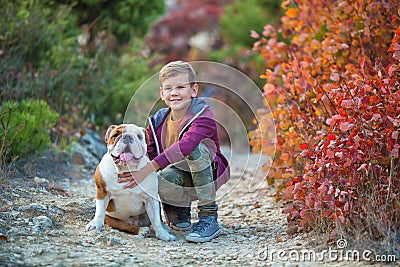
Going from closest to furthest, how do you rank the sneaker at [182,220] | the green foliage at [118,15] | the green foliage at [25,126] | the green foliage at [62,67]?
the sneaker at [182,220], the green foliage at [25,126], the green foliage at [62,67], the green foliage at [118,15]

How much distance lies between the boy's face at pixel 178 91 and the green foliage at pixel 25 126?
4.18 feet

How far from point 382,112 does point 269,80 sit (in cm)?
173

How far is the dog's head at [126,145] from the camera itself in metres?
3.44

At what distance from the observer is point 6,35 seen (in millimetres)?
5656

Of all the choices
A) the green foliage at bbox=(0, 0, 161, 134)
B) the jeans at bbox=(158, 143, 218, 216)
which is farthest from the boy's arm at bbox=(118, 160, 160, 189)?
the green foliage at bbox=(0, 0, 161, 134)

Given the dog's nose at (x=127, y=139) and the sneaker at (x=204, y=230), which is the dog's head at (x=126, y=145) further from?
the sneaker at (x=204, y=230)

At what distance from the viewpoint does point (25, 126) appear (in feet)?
15.6

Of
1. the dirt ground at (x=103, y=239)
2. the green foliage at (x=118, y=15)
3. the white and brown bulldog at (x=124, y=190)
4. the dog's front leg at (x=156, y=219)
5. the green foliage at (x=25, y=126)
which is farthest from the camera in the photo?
the green foliage at (x=118, y=15)

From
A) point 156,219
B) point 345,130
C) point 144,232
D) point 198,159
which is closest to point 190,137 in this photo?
point 198,159

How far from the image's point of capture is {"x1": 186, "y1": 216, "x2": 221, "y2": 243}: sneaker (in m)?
3.68

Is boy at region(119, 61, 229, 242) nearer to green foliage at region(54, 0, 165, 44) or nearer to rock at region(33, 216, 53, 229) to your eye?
rock at region(33, 216, 53, 229)

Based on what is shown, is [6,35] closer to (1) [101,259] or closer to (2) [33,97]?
(2) [33,97]

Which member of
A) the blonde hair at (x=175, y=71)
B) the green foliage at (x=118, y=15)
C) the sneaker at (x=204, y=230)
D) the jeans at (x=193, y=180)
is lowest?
the sneaker at (x=204, y=230)

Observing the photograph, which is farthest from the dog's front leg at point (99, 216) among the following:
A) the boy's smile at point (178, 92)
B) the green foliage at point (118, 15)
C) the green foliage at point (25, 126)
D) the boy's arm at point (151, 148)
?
the green foliage at point (118, 15)
